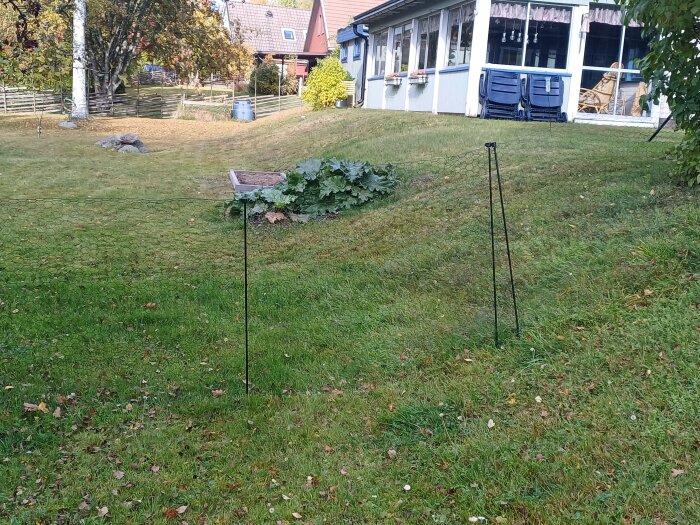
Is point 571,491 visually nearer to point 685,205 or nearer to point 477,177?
point 685,205

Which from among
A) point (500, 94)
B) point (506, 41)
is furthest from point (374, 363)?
point (506, 41)

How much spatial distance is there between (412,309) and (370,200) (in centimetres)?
358

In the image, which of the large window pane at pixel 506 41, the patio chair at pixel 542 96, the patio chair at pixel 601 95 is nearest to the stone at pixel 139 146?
the large window pane at pixel 506 41

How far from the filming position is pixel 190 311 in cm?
571

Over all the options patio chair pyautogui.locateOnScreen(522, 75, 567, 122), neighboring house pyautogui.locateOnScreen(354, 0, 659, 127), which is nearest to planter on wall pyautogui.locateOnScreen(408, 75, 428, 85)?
neighboring house pyautogui.locateOnScreen(354, 0, 659, 127)

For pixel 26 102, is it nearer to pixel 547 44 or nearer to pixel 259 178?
pixel 259 178

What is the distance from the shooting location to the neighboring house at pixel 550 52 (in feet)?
49.8

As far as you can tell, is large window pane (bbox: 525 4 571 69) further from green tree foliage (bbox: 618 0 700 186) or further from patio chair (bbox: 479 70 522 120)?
green tree foliage (bbox: 618 0 700 186)

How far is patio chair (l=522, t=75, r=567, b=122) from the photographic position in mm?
15227

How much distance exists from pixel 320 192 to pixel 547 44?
9400mm

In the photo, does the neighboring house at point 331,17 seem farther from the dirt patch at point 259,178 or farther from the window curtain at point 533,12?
the dirt patch at point 259,178

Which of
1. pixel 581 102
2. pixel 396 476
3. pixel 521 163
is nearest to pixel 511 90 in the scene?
pixel 581 102

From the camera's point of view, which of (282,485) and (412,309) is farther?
(412,309)

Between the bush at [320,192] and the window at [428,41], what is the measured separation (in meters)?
9.73
